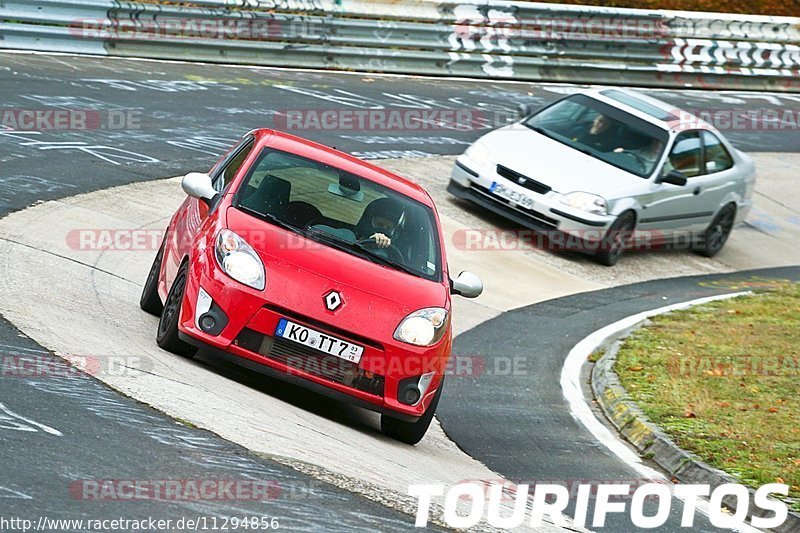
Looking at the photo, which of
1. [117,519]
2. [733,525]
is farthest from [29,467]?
[733,525]

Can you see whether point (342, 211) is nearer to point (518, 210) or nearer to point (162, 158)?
point (518, 210)

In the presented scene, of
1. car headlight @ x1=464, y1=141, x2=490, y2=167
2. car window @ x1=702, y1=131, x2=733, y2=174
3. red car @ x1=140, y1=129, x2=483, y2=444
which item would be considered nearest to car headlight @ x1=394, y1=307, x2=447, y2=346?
red car @ x1=140, y1=129, x2=483, y2=444

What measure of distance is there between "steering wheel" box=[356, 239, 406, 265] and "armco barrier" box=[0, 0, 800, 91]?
11727mm

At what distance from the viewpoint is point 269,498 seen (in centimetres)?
595

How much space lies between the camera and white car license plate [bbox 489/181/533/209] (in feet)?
48.5

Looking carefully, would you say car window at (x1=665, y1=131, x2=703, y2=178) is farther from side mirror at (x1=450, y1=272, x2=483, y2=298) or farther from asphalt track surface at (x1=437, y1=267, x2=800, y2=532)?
side mirror at (x1=450, y1=272, x2=483, y2=298)

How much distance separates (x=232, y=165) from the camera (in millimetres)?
8938

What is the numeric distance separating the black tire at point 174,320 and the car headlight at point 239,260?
31 cm

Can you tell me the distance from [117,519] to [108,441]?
0.90 metres

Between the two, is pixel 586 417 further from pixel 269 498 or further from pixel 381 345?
pixel 269 498

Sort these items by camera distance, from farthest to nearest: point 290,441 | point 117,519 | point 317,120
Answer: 1. point 317,120
2. point 290,441
3. point 117,519

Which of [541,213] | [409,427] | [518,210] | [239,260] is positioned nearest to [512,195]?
[518,210]

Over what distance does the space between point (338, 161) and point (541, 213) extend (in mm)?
6075

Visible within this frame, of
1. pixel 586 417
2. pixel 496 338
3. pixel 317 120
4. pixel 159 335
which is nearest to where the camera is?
pixel 159 335
